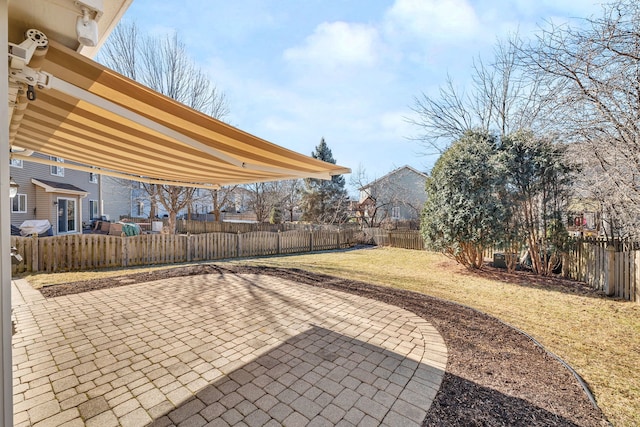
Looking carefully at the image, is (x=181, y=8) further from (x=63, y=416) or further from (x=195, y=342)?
(x=63, y=416)

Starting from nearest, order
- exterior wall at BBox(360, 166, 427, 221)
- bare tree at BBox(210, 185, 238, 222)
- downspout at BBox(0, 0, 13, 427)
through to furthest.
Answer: downspout at BBox(0, 0, 13, 427) → bare tree at BBox(210, 185, 238, 222) → exterior wall at BBox(360, 166, 427, 221)

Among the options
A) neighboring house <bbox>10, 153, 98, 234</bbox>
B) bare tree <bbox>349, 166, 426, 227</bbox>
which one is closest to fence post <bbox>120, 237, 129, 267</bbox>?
neighboring house <bbox>10, 153, 98, 234</bbox>

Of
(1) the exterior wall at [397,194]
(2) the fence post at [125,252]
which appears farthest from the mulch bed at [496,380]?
(1) the exterior wall at [397,194]

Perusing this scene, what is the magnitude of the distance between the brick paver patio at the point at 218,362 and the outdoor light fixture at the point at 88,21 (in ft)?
11.4

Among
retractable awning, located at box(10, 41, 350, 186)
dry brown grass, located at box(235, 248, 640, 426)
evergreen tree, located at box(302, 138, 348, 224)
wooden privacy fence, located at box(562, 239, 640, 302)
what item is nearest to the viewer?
retractable awning, located at box(10, 41, 350, 186)

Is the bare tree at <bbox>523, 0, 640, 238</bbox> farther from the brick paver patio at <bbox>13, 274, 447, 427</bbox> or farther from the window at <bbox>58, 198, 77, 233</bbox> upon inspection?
the window at <bbox>58, 198, 77, 233</bbox>

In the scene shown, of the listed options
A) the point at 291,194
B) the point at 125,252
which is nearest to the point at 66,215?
the point at 125,252

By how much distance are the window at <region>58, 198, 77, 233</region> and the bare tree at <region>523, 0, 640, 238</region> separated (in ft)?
91.0

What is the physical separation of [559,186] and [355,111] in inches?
418

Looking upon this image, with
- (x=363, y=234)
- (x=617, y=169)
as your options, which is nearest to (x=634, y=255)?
(x=617, y=169)

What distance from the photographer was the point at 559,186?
9.74m

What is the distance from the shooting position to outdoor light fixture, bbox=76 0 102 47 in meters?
2.02

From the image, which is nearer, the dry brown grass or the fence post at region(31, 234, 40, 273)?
the dry brown grass

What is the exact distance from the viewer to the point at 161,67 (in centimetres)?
1516
